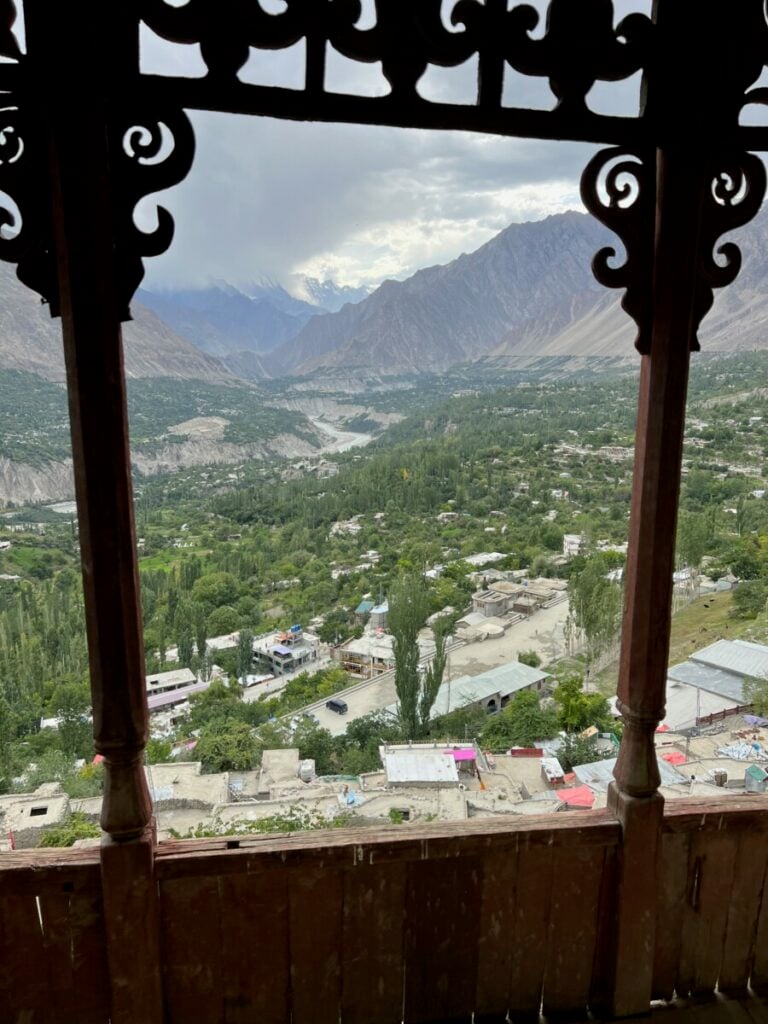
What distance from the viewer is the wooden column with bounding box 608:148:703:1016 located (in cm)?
167

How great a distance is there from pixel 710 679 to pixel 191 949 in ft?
31.5

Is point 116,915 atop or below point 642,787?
below

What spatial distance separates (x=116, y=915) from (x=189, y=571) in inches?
566

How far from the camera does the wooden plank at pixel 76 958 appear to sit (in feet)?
5.52

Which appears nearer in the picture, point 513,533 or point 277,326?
point 513,533

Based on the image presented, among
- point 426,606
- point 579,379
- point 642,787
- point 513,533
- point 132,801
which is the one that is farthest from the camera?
point 579,379

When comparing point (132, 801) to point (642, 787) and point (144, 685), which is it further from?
point (642, 787)

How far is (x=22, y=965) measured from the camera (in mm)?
1689

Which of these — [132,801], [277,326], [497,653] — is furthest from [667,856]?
[277,326]

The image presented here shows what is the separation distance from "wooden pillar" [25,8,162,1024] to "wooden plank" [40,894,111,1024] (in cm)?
5

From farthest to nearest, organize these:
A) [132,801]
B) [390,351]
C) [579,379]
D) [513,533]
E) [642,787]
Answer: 1. [390,351]
2. [579,379]
3. [513,533]
4. [642,787]
5. [132,801]

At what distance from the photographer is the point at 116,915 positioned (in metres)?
1.67

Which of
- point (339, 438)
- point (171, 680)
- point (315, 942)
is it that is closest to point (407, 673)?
point (171, 680)

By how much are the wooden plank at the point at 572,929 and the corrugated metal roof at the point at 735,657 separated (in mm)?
9030
